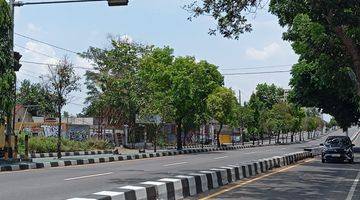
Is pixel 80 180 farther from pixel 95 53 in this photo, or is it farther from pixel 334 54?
pixel 95 53

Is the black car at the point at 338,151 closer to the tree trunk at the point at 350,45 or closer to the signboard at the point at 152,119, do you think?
the tree trunk at the point at 350,45

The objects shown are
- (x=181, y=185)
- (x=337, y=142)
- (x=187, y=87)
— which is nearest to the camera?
(x=181, y=185)

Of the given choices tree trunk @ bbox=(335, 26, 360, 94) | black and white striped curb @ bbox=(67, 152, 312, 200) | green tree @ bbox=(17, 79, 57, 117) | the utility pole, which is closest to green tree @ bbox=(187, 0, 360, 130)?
tree trunk @ bbox=(335, 26, 360, 94)

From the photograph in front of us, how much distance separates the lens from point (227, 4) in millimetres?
17312

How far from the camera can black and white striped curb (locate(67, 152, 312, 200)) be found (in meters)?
9.51

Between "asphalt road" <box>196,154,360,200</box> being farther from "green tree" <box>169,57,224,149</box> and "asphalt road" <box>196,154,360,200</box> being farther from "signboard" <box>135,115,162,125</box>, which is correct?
"green tree" <box>169,57,224,149</box>

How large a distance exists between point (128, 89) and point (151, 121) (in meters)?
8.59

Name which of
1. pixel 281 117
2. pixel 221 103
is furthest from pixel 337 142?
pixel 281 117

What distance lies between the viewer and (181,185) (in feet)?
40.4

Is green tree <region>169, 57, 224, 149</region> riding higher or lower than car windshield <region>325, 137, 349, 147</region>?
higher

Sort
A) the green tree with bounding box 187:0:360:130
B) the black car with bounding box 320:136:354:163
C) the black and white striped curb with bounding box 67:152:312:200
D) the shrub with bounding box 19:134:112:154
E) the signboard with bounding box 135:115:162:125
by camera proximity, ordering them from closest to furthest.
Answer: the black and white striped curb with bounding box 67:152:312:200
the green tree with bounding box 187:0:360:130
the black car with bounding box 320:136:354:163
the shrub with bounding box 19:134:112:154
the signboard with bounding box 135:115:162:125

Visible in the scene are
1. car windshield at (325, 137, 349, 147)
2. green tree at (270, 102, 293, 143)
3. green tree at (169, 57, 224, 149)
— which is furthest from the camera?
green tree at (270, 102, 293, 143)

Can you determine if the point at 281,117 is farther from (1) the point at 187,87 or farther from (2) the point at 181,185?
(2) the point at 181,185

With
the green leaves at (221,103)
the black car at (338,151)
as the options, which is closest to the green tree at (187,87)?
the green leaves at (221,103)
